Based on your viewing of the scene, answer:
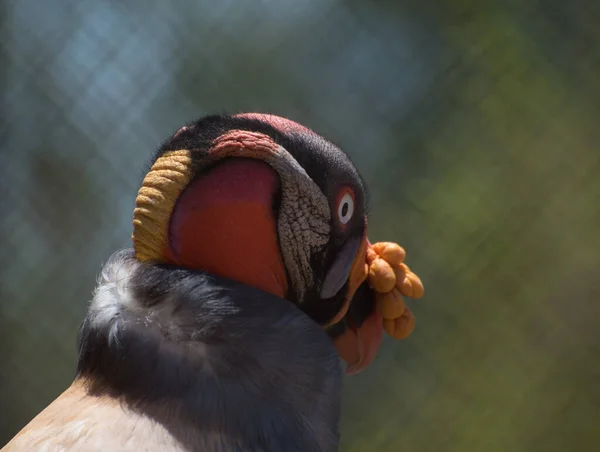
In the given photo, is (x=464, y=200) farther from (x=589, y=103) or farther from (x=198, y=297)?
(x=198, y=297)

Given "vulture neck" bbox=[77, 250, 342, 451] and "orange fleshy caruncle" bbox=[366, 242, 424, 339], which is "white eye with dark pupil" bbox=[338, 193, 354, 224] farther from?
"vulture neck" bbox=[77, 250, 342, 451]

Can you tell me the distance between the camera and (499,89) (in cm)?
254

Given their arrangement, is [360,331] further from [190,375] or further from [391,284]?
[190,375]

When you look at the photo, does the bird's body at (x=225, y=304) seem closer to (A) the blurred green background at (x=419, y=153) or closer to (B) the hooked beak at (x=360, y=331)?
(B) the hooked beak at (x=360, y=331)

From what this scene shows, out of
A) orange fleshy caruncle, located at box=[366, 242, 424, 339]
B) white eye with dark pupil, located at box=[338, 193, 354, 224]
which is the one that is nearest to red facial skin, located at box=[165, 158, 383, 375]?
white eye with dark pupil, located at box=[338, 193, 354, 224]

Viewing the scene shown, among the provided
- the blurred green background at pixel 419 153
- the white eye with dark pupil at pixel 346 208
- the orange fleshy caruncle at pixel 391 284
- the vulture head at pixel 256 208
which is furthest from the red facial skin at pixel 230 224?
the blurred green background at pixel 419 153

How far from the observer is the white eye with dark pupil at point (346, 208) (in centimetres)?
141

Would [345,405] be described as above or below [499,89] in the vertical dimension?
below

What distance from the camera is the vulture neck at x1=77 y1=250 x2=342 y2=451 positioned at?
106 centimetres

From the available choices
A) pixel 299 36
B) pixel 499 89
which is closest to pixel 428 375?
pixel 499 89

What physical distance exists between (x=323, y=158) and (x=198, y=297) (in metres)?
Result: 0.39

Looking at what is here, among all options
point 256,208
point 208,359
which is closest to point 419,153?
point 256,208

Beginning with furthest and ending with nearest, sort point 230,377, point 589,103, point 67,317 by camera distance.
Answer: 1. point 67,317
2. point 589,103
3. point 230,377

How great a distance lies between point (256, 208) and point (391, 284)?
16.1 inches
